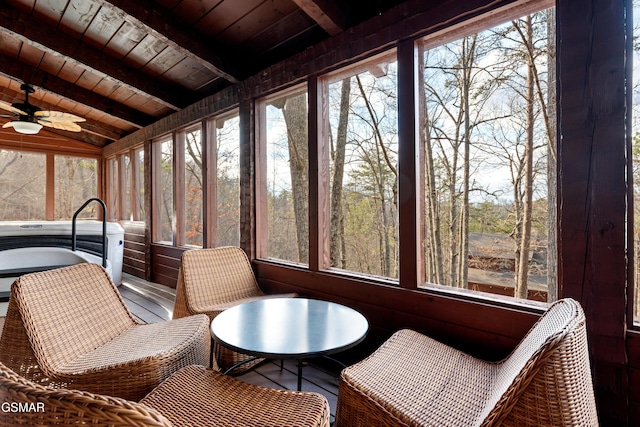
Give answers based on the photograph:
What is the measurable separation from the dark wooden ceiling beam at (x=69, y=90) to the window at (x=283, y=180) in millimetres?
3093

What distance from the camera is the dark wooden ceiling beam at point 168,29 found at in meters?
2.85

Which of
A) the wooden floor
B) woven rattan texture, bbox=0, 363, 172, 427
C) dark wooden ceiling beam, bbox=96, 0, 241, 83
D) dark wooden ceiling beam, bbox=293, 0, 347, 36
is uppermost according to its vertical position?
dark wooden ceiling beam, bbox=96, 0, 241, 83

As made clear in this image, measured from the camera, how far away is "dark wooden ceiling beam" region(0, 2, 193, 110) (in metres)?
3.34

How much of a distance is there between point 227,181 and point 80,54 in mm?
2075

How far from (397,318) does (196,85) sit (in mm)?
3754

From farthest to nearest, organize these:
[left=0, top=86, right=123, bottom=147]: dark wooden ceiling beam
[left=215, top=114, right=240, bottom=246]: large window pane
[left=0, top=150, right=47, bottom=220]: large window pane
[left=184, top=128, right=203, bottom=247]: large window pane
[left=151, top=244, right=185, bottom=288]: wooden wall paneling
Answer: [left=0, top=150, right=47, bottom=220]: large window pane, [left=0, top=86, right=123, bottom=147]: dark wooden ceiling beam, [left=151, top=244, right=185, bottom=288]: wooden wall paneling, [left=184, top=128, right=203, bottom=247]: large window pane, [left=215, top=114, right=240, bottom=246]: large window pane

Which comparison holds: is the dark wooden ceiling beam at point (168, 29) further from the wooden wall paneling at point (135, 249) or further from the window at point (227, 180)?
the wooden wall paneling at point (135, 249)

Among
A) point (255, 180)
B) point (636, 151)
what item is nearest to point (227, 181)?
point (255, 180)

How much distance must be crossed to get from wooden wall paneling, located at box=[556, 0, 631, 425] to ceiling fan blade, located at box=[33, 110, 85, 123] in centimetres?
485

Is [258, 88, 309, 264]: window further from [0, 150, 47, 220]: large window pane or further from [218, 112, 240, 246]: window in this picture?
[0, 150, 47, 220]: large window pane

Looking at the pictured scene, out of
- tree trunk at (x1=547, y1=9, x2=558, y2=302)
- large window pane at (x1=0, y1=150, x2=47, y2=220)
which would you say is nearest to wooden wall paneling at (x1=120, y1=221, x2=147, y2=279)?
large window pane at (x1=0, y1=150, x2=47, y2=220)

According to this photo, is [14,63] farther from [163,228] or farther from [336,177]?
[336,177]

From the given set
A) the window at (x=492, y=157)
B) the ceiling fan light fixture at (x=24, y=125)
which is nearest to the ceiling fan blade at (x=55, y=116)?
the ceiling fan light fixture at (x=24, y=125)

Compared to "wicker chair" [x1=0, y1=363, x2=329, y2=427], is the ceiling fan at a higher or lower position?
higher
